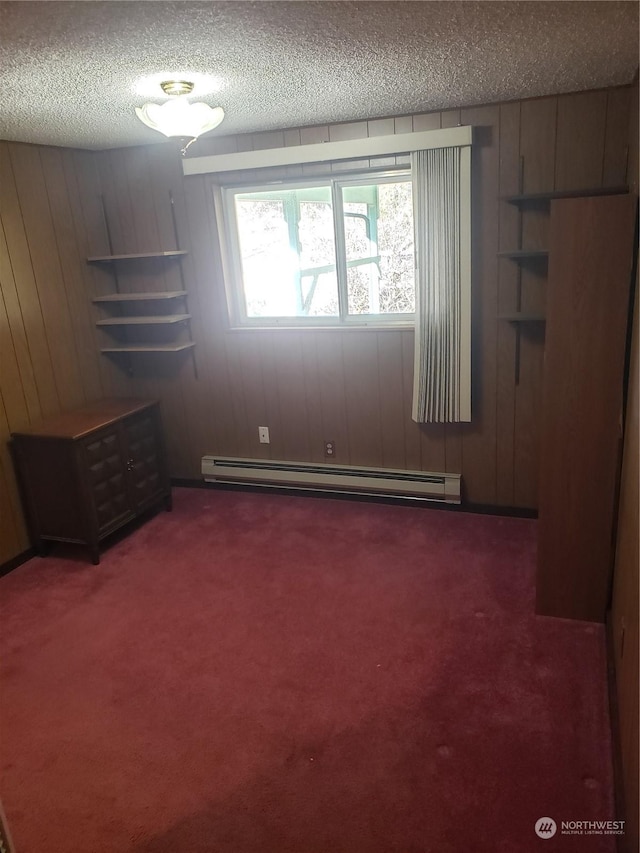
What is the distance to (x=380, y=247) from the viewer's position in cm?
373

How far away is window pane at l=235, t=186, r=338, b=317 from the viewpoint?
12.6 feet

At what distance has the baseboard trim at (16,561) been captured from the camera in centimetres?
350


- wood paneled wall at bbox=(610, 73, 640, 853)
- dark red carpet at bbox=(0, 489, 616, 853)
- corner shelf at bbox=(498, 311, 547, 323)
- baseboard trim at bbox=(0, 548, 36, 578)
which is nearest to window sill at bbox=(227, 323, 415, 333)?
corner shelf at bbox=(498, 311, 547, 323)

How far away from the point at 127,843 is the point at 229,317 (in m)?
2.95

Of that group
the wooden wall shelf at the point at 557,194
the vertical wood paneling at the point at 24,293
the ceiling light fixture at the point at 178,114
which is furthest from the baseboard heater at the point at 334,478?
the ceiling light fixture at the point at 178,114

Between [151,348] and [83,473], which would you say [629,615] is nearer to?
[83,473]

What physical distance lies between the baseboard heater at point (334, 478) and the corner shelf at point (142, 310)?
0.73 m

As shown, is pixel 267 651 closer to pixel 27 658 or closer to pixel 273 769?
pixel 273 769

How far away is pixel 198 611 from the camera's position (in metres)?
3.05

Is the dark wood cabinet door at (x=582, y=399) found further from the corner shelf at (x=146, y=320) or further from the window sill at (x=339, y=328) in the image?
the corner shelf at (x=146, y=320)

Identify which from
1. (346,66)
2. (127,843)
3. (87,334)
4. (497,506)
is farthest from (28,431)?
(497,506)

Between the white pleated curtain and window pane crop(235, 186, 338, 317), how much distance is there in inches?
24.9

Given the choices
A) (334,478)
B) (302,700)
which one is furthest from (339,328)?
(302,700)

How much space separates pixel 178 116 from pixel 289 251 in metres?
1.52
